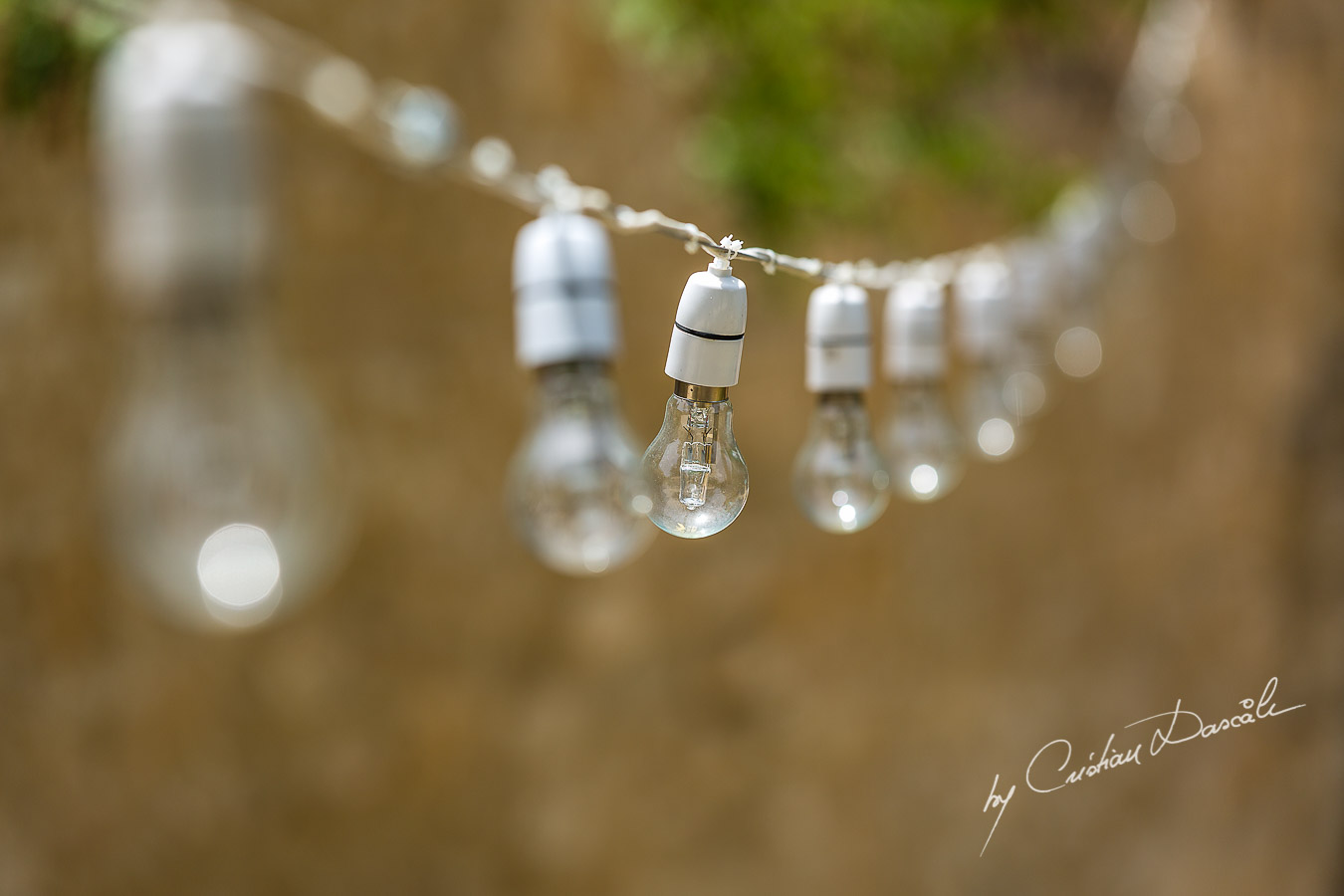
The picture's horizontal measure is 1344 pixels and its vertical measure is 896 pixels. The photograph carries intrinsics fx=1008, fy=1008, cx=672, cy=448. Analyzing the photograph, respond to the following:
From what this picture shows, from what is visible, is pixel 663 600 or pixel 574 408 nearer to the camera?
pixel 574 408

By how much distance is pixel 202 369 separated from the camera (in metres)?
0.29

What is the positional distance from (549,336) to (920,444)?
0.37 m

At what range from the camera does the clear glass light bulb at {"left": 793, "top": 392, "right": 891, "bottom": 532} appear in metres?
0.59

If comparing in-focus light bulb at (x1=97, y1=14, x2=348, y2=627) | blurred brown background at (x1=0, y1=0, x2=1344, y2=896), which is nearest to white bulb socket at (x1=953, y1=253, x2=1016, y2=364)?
blurred brown background at (x1=0, y1=0, x2=1344, y2=896)

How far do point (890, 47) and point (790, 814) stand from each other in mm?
1719

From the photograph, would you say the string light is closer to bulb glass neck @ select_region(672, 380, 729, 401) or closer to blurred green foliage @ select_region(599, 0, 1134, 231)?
bulb glass neck @ select_region(672, 380, 729, 401)

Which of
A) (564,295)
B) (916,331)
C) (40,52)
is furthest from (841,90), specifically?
(564,295)

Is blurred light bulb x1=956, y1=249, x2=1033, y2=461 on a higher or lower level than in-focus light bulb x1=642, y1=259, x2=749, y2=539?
higher

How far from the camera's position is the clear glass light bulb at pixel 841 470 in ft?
1.95

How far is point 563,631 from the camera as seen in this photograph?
7.36 ft

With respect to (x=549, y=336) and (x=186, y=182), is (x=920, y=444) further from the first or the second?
(x=186, y=182)

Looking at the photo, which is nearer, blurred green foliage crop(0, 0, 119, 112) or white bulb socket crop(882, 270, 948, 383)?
white bulb socket crop(882, 270, 948, 383)

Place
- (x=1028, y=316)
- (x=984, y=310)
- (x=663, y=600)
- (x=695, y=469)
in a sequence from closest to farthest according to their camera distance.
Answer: (x=695, y=469), (x=984, y=310), (x=1028, y=316), (x=663, y=600)
